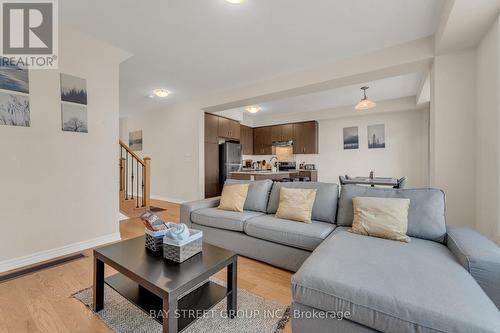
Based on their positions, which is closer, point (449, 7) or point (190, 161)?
point (449, 7)

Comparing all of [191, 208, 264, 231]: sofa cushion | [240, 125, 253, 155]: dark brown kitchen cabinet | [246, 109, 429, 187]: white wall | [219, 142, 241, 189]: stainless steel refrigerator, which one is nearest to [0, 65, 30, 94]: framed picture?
[191, 208, 264, 231]: sofa cushion

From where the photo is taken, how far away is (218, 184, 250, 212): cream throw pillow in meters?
2.81

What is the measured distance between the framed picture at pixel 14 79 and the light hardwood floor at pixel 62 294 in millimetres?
1811

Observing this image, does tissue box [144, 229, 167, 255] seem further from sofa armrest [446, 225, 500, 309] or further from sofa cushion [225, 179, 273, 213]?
sofa armrest [446, 225, 500, 309]

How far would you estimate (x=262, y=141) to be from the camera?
750 cm

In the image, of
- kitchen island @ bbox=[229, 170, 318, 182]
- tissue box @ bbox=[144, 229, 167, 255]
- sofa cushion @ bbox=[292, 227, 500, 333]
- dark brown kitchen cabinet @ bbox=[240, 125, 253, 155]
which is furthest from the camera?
dark brown kitchen cabinet @ bbox=[240, 125, 253, 155]

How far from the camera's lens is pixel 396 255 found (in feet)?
4.88

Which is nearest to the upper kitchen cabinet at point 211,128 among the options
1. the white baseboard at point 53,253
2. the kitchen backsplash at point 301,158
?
the kitchen backsplash at point 301,158

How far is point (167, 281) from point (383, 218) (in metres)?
1.71

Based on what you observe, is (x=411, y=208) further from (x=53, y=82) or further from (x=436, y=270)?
(x=53, y=82)

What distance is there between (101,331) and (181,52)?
3.08 metres

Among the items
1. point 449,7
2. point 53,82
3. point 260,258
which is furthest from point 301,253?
point 53,82

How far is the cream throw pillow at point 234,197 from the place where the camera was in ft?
9.23

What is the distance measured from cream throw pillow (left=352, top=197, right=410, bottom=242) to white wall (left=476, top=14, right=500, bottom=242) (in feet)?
2.52
